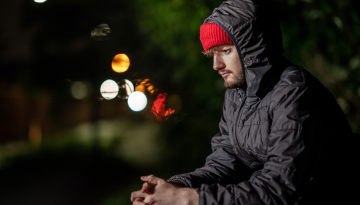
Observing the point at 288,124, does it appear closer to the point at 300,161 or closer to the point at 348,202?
the point at 300,161

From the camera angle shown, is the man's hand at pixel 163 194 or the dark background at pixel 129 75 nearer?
the man's hand at pixel 163 194

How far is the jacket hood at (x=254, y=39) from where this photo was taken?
2.02 metres

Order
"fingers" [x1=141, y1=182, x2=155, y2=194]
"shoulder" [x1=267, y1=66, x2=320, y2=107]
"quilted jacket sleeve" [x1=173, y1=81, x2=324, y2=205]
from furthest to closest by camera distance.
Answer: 1. "fingers" [x1=141, y1=182, x2=155, y2=194]
2. "shoulder" [x1=267, y1=66, x2=320, y2=107]
3. "quilted jacket sleeve" [x1=173, y1=81, x2=324, y2=205]

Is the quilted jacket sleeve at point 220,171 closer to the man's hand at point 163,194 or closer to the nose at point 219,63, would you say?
the man's hand at point 163,194

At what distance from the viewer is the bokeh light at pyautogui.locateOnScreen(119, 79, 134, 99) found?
13.1 ft

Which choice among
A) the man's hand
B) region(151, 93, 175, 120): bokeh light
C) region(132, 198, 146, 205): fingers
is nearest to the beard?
the man's hand

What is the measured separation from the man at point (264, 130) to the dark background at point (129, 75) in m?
2.09

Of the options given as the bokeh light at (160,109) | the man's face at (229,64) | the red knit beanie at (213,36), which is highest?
the red knit beanie at (213,36)

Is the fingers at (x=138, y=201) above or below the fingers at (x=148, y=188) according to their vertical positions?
below

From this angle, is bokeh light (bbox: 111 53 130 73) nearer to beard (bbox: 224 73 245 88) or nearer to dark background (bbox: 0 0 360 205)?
dark background (bbox: 0 0 360 205)

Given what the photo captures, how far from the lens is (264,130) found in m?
1.95

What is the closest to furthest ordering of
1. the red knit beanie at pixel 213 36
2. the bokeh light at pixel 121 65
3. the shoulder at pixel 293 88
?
the shoulder at pixel 293 88 < the red knit beanie at pixel 213 36 < the bokeh light at pixel 121 65

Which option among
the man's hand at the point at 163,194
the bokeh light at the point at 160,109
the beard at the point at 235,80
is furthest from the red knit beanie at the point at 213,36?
the bokeh light at the point at 160,109

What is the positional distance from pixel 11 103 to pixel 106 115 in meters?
7.59
